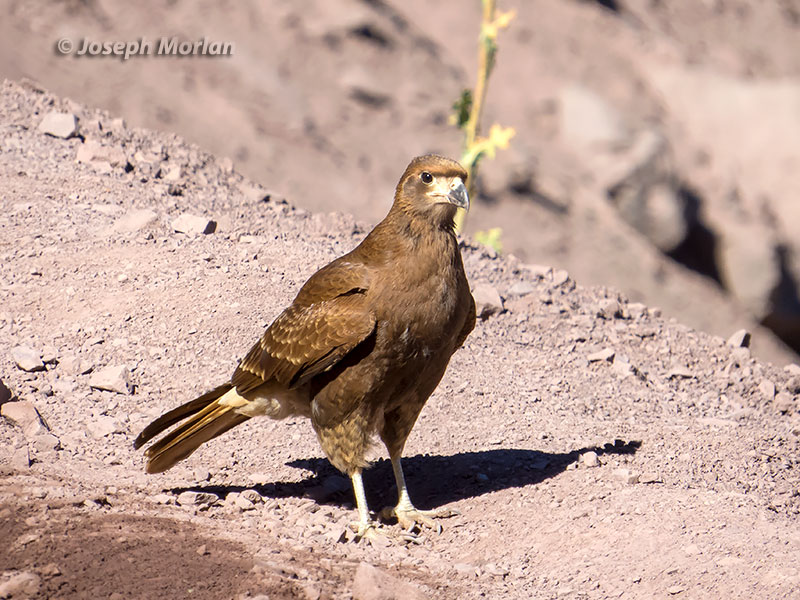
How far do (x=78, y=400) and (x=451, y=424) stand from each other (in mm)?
2342

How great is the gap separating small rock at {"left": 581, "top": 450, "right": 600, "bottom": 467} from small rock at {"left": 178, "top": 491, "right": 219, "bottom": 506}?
2.17 metres

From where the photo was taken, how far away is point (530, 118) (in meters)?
18.1

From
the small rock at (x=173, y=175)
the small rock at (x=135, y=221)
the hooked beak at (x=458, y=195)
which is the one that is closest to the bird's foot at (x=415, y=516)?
the hooked beak at (x=458, y=195)

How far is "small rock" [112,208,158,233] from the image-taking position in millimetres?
7895

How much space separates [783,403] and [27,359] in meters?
5.22

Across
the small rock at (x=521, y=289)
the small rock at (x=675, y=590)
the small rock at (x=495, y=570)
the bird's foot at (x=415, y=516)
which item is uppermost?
the small rock at (x=521, y=289)

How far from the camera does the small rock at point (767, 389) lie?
7758 millimetres

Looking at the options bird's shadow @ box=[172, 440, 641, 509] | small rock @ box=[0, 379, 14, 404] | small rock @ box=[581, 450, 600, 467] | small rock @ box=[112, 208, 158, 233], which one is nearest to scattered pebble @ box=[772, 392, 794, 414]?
bird's shadow @ box=[172, 440, 641, 509]

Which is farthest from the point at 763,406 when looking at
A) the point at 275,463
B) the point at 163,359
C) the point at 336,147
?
the point at 336,147

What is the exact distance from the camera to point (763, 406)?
25.1 ft

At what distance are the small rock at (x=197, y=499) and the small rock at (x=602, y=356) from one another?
3.17 meters

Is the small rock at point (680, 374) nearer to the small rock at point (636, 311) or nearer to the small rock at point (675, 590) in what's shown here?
the small rock at point (636, 311)

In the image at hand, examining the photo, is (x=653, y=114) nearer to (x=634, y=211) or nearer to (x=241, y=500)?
(x=634, y=211)

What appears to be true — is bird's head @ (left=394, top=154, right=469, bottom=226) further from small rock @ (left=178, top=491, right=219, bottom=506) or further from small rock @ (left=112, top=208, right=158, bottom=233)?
small rock @ (left=112, top=208, right=158, bottom=233)
